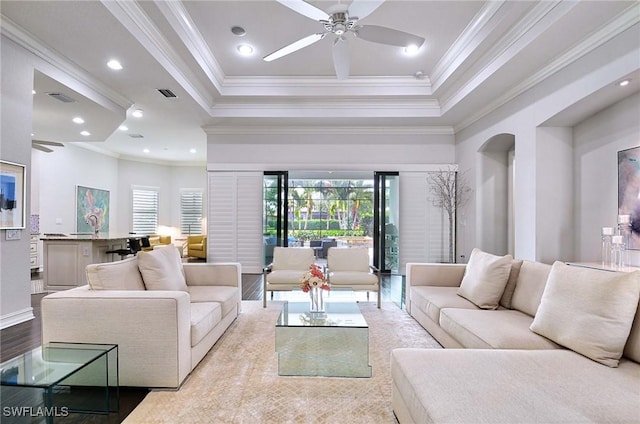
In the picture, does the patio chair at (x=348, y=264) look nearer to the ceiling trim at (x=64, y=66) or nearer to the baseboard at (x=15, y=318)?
the baseboard at (x=15, y=318)

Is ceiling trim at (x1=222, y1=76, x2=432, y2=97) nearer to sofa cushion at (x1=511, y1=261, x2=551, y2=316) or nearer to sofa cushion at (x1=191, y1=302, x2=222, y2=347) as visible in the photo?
sofa cushion at (x1=511, y1=261, x2=551, y2=316)

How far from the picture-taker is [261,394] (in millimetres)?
2127

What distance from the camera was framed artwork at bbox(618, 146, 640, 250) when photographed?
3.26m

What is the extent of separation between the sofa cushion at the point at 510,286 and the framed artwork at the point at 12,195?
484cm

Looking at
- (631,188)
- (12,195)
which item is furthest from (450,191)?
(12,195)

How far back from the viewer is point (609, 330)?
1.70 m

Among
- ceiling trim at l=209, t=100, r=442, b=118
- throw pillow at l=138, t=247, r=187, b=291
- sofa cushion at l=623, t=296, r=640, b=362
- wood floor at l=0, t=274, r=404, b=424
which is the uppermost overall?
ceiling trim at l=209, t=100, r=442, b=118

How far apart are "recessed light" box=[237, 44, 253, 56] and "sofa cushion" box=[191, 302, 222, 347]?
3.33 meters

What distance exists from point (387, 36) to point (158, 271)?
9.79 ft

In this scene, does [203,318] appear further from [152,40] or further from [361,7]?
[152,40]

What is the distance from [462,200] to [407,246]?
140cm

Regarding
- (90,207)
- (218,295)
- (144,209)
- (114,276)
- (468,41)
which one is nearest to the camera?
(114,276)

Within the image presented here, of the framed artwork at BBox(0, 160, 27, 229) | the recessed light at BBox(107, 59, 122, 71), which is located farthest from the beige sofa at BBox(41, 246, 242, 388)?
the recessed light at BBox(107, 59, 122, 71)

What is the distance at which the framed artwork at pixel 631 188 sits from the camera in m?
3.26
